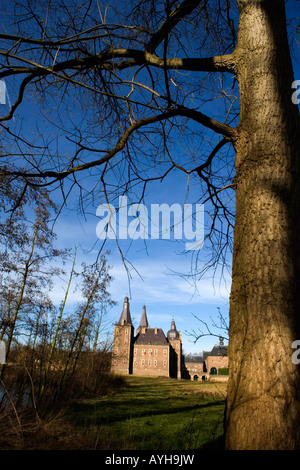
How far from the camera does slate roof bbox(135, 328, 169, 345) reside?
2303 inches

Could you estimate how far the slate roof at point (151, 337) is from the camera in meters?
58.5

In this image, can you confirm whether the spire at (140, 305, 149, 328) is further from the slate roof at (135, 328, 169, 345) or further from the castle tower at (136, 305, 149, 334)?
the slate roof at (135, 328, 169, 345)

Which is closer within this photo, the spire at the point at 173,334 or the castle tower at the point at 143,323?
the castle tower at the point at 143,323

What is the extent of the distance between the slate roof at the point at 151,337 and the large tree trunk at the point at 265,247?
60763mm

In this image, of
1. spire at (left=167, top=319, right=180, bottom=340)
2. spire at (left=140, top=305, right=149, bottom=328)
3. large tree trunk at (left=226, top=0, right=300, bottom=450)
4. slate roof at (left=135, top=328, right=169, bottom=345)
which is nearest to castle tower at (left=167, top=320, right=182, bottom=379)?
spire at (left=167, top=319, right=180, bottom=340)

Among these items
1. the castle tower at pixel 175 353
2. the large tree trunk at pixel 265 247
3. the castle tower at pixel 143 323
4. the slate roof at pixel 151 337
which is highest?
the large tree trunk at pixel 265 247

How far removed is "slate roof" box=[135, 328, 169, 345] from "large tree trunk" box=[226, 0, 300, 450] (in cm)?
6076

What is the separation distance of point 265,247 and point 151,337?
61.5 m

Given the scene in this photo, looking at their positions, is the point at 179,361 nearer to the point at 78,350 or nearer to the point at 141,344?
the point at 141,344

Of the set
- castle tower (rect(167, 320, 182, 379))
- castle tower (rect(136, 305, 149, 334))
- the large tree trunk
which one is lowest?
castle tower (rect(167, 320, 182, 379))

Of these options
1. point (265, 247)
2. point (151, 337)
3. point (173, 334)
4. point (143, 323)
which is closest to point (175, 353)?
point (173, 334)

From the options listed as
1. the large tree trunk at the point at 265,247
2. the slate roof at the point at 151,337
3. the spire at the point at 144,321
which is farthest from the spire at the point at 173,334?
the large tree trunk at the point at 265,247

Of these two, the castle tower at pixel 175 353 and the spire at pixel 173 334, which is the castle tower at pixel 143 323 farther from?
the castle tower at pixel 175 353
